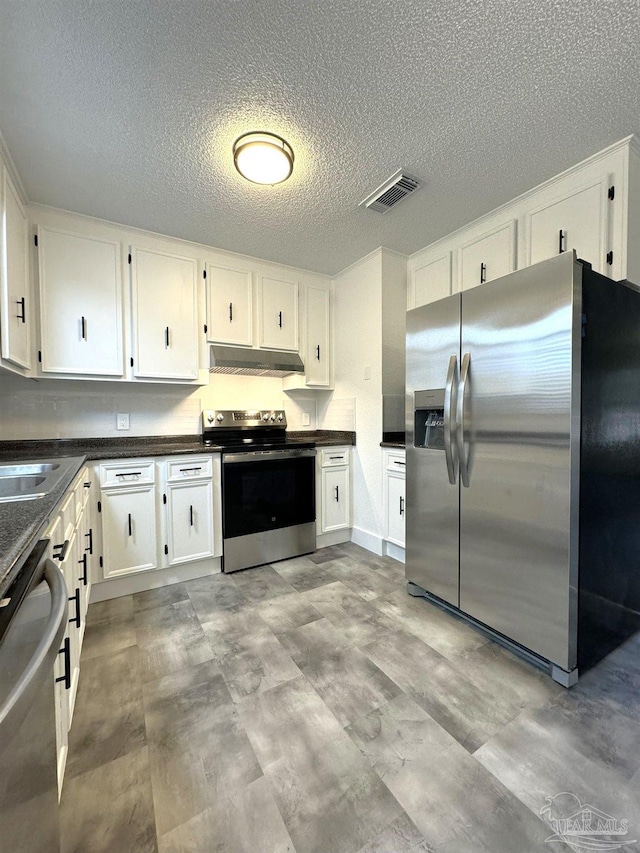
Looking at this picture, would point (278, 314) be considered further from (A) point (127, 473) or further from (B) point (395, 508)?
(B) point (395, 508)

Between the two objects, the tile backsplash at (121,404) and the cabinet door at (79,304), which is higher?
the cabinet door at (79,304)

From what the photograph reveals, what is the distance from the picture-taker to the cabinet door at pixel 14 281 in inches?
71.1

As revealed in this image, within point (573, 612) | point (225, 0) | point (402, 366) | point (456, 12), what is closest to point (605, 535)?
point (573, 612)

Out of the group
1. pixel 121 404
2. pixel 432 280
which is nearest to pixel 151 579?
pixel 121 404

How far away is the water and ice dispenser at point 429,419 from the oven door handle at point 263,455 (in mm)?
1050

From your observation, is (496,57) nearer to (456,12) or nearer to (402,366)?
(456,12)

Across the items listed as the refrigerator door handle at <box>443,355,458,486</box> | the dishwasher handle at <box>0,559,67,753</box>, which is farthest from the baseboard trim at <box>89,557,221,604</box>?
the dishwasher handle at <box>0,559,67,753</box>

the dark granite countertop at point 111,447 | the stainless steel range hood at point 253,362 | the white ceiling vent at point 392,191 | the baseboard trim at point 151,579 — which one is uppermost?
the white ceiling vent at point 392,191

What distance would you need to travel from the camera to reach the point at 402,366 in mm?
3182

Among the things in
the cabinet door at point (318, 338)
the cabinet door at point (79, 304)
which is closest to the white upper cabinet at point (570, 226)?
the cabinet door at point (318, 338)

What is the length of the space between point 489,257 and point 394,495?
5.98ft

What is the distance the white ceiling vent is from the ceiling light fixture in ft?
1.97

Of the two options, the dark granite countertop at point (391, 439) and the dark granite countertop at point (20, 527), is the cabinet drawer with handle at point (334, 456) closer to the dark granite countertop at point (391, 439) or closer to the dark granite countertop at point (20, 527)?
the dark granite countertop at point (391, 439)

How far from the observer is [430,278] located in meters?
2.97
